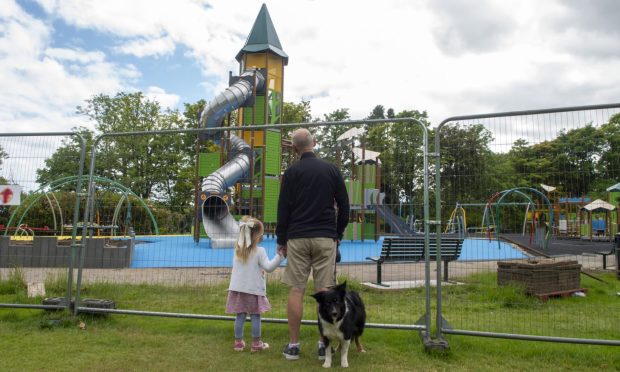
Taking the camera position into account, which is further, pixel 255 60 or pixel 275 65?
pixel 275 65

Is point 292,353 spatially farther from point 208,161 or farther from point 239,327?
point 208,161

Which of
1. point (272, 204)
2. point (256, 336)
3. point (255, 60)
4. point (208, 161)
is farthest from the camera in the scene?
point (255, 60)

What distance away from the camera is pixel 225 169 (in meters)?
13.7

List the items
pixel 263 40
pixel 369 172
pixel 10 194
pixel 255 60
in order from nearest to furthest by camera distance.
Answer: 1. pixel 10 194
2. pixel 369 172
3. pixel 255 60
4. pixel 263 40

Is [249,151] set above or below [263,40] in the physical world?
below

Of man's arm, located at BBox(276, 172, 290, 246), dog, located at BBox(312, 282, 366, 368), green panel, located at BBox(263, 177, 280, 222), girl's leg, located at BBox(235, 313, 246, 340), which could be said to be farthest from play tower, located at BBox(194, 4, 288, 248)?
dog, located at BBox(312, 282, 366, 368)

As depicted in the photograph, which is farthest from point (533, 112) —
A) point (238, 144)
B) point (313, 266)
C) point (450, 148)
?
point (238, 144)

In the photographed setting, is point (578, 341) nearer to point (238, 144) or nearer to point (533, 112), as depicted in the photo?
point (533, 112)

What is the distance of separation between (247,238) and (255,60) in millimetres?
19078

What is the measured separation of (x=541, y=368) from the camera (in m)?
3.60

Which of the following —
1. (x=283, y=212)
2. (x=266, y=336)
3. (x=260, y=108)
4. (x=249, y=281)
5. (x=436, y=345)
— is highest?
(x=260, y=108)

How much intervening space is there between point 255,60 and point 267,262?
19.2 meters

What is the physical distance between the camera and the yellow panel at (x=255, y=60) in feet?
71.5

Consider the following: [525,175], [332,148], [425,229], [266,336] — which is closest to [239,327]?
[266,336]
